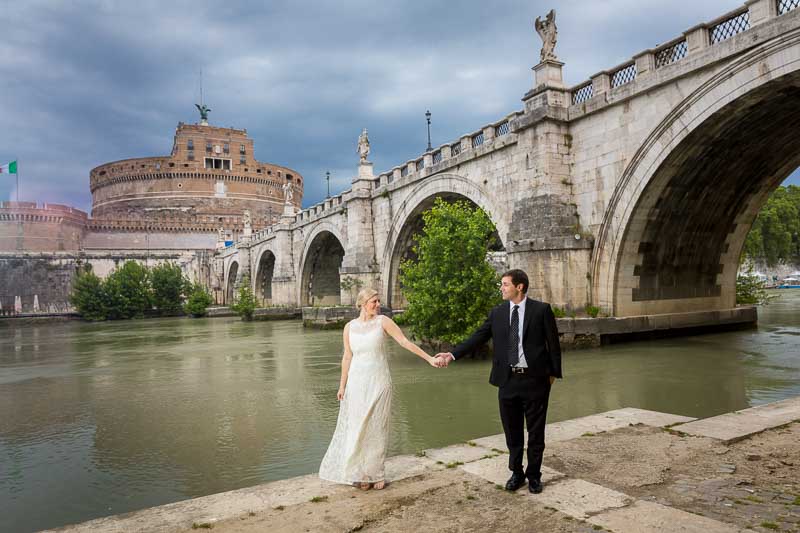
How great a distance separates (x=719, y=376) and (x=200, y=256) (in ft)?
203

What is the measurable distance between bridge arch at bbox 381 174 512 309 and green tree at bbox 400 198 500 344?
512 cm

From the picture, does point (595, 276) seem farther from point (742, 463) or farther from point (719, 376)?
point (742, 463)

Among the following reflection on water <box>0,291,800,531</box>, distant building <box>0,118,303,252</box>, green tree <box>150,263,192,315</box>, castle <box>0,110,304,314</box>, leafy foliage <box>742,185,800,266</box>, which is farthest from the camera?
distant building <box>0,118,303,252</box>

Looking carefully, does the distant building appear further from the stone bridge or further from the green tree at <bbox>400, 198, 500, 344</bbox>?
the green tree at <bbox>400, 198, 500, 344</bbox>

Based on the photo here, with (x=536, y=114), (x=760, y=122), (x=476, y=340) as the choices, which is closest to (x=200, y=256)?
(x=536, y=114)

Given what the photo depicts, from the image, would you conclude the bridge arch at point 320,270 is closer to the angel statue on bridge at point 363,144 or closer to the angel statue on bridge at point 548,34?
the angel statue on bridge at point 363,144

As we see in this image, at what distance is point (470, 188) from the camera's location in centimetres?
2002

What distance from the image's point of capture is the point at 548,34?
600 inches

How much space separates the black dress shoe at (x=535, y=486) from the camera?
3686mm

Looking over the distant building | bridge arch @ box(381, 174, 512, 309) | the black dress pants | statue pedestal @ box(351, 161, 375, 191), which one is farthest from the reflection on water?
the distant building

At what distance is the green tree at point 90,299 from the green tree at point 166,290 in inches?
173

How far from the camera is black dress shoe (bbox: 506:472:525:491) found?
3.76 metres

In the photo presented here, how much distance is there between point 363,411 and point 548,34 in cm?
1385

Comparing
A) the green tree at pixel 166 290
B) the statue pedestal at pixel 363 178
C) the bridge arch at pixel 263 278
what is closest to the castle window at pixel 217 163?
the green tree at pixel 166 290
